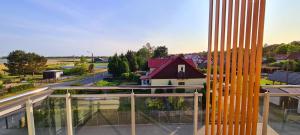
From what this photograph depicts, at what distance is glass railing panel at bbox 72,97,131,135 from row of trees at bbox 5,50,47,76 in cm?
2562

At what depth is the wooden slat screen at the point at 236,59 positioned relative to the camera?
5.51ft

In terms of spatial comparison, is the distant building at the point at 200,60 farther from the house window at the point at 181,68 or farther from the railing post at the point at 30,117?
the railing post at the point at 30,117

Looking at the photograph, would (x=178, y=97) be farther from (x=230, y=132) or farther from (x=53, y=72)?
(x=53, y=72)

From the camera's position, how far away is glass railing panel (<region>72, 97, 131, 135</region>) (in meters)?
2.42

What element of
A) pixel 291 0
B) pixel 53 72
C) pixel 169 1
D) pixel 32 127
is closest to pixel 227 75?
pixel 291 0

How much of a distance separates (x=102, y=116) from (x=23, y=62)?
26.1 metres

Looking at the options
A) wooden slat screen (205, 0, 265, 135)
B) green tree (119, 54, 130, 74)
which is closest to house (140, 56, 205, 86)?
green tree (119, 54, 130, 74)

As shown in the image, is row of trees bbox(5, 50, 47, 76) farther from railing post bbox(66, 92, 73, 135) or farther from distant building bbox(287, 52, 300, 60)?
distant building bbox(287, 52, 300, 60)

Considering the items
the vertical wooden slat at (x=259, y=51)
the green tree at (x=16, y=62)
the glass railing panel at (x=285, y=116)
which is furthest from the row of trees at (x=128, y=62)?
the vertical wooden slat at (x=259, y=51)

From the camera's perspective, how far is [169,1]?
14.1 feet

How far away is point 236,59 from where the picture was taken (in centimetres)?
176

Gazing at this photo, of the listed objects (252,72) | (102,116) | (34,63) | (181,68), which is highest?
(252,72)

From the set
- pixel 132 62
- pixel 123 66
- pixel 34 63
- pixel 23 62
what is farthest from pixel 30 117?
pixel 34 63

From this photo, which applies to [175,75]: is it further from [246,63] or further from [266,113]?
[246,63]
